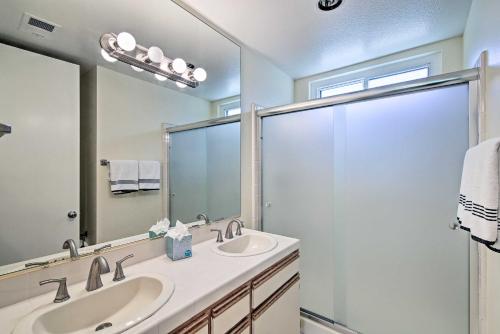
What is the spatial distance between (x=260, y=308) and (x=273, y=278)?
0.17 meters

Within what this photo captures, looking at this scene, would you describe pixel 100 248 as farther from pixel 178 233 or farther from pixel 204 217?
pixel 204 217

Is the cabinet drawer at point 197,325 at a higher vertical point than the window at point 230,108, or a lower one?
lower

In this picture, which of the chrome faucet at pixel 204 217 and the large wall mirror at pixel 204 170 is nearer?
the large wall mirror at pixel 204 170

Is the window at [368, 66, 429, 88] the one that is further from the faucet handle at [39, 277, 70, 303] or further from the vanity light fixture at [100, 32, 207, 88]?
the faucet handle at [39, 277, 70, 303]

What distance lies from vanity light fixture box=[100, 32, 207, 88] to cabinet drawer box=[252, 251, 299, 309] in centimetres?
136

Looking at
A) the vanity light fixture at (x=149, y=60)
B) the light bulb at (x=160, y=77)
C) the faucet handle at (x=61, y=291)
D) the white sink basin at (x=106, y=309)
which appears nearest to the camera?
the white sink basin at (x=106, y=309)

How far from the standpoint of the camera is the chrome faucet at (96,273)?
0.92 meters

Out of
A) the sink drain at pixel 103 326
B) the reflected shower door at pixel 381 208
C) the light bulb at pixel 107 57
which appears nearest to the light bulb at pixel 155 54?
the light bulb at pixel 107 57

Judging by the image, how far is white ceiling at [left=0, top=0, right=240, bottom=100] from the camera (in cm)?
95

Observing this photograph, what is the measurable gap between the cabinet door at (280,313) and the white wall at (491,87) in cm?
99

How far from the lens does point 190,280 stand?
1.01 m

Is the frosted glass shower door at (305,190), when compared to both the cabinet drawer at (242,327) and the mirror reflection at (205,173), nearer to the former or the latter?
the mirror reflection at (205,173)

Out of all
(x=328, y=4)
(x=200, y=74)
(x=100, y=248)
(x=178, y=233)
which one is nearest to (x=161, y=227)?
(x=178, y=233)

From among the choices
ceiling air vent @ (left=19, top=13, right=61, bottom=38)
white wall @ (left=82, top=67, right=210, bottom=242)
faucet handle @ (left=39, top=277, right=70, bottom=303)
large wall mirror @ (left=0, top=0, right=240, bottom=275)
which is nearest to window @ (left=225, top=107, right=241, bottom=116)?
large wall mirror @ (left=0, top=0, right=240, bottom=275)
